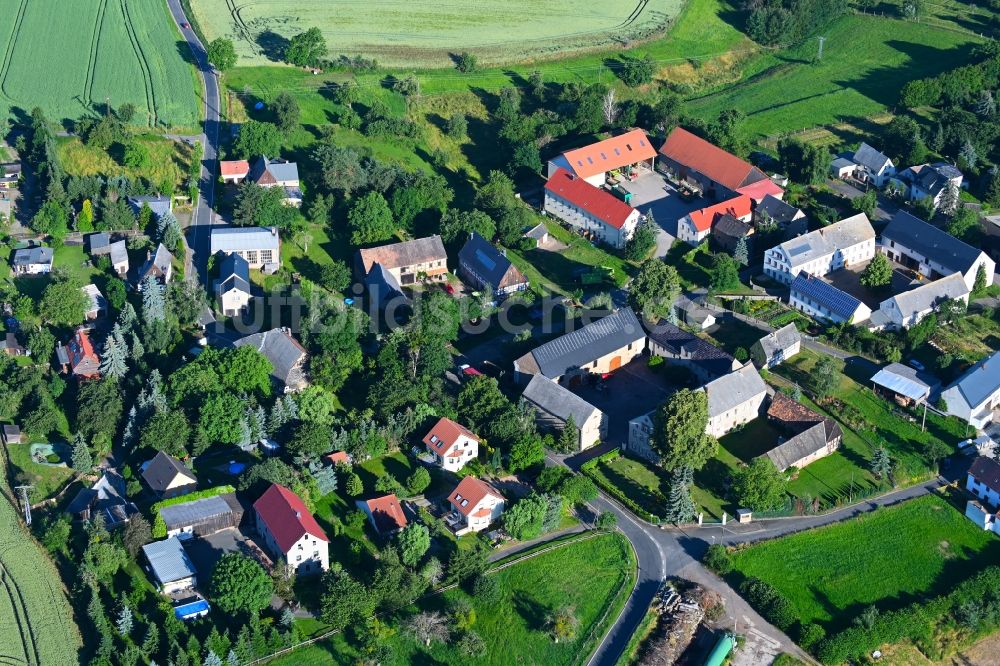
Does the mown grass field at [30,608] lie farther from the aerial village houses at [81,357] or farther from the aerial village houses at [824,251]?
the aerial village houses at [824,251]

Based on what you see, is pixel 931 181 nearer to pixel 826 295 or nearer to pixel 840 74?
pixel 826 295

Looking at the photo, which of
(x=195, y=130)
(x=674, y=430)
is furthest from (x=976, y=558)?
(x=195, y=130)

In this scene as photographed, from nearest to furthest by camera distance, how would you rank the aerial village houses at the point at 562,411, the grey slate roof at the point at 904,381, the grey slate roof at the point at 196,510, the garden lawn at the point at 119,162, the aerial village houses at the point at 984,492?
the grey slate roof at the point at 196,510 → the aerial village houses at the point at 984,492 → the aerial village houses at the point at 562,411 → the grey slate roof at the point at 904,381 → the garden lawn at the point at 119,162

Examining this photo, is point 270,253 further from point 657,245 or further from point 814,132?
point 814,132

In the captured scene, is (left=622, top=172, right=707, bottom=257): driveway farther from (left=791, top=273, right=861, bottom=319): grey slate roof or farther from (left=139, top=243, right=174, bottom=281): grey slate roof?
(left=139, top=243, right=174, bottom=281): grey slate roof

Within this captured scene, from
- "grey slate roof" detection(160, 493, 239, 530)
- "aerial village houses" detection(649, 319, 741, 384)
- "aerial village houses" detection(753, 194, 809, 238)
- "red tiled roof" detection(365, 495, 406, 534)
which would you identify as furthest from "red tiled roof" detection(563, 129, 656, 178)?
"grey slate roof" detection(160, 493, 239, 530)

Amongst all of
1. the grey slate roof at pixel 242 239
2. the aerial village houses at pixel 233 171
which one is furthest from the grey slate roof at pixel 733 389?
the aerial village houses at pixel 233 171
